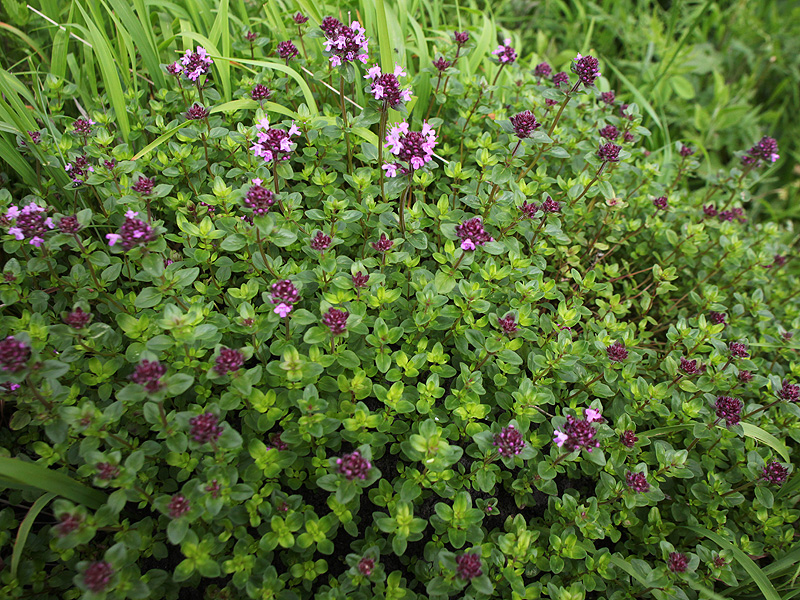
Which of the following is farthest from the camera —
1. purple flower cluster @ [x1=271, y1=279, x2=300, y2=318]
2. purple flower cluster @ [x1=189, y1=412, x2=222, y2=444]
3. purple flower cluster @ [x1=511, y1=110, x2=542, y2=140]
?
purple flower cluster @ [x1=511, y1=110, x2=542, y2=140]

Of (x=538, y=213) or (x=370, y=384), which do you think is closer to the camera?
(x=370, y=384)

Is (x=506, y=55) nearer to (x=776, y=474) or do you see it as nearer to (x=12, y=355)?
(x=776, y=474)

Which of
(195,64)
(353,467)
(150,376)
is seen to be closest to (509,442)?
(353,467)

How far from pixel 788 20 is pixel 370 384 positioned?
846 centimetres

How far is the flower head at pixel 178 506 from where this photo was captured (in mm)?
2078

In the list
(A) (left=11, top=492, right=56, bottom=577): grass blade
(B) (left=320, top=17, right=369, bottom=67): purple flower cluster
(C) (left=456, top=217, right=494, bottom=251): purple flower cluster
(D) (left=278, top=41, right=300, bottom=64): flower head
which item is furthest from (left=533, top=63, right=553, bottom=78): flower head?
(A) (left=11, top=492, right=56, bottom=577): grass blade

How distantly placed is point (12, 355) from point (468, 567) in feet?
7.08

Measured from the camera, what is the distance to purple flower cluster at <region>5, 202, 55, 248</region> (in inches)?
91.5

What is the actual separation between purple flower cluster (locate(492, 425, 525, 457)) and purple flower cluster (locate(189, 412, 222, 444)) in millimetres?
1295

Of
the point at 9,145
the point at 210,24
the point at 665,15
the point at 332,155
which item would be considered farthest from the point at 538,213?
the point at 665,15

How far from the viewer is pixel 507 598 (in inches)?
94.9

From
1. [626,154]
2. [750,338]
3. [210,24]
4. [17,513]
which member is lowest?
[17,513]

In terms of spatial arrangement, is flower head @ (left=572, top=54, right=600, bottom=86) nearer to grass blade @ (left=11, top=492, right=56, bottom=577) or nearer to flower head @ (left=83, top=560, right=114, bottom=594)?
flower head @ (left=83, top=560, right=114, bottom=594)

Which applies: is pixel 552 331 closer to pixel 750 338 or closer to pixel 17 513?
pixel 750 338
